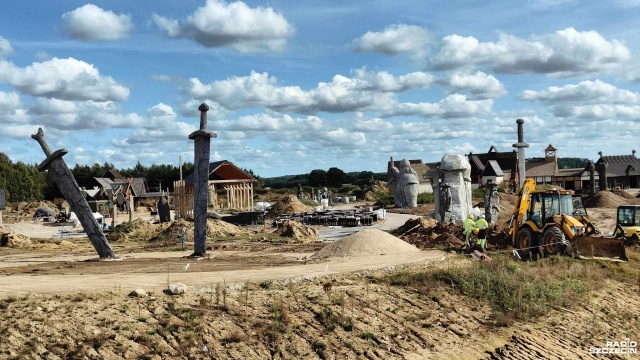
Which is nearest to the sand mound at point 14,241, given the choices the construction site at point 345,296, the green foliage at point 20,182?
the construction site at point 345,296

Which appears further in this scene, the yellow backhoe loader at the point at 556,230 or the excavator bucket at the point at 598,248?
the yellow backhoe loader at the point at 556,230

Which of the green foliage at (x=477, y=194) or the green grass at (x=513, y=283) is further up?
the green foliage at (x=477, y=194)

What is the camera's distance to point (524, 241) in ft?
71.8

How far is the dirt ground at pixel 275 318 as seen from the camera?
1128 centimetres

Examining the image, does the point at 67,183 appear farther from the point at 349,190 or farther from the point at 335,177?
the point at 335,177

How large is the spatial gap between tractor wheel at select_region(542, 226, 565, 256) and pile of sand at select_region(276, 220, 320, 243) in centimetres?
1298

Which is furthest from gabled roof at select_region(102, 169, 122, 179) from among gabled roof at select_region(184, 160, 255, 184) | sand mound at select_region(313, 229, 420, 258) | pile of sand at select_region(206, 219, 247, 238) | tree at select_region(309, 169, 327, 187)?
sand mound at select_region(313, 229, 420, 258)

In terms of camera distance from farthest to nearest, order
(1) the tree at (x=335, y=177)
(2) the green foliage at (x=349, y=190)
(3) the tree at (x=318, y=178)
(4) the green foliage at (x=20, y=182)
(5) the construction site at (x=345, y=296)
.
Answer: (1) the tree at (x=335, y=177) → (3) the tree at (x=318, y=178) → (2) the green foliage at (x=349, y=190) → (4) the green foliage at (x=20, y=182) → (5) the construction site at (x=345, y=296)

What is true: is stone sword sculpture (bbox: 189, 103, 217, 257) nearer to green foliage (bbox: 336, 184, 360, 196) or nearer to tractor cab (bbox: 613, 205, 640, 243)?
tractor cab (bbox: 613, 205, 640, 243)

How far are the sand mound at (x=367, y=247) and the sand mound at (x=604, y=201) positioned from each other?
26779 mm

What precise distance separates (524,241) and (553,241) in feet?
5.10

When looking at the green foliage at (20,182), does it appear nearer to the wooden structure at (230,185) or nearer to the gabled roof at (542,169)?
the wooden structure at (230,185)

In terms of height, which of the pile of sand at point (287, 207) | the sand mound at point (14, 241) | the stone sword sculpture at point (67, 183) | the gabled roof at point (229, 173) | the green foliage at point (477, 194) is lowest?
the sand mound at point (14, 241)

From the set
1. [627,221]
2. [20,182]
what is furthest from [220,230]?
[20,182]
